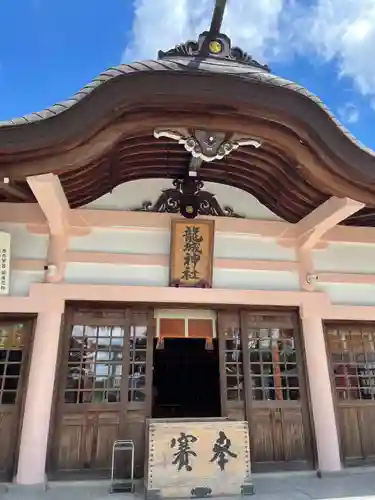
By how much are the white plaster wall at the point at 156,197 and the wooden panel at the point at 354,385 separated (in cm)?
194

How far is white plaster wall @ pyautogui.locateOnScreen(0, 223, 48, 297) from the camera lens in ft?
16.2

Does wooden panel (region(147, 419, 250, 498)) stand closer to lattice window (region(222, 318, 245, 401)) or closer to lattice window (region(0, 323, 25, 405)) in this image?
lattice window (region(222, 318, 245, 401))

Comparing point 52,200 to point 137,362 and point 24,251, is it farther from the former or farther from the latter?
point 137,362

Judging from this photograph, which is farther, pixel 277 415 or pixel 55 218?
pixel 277 415

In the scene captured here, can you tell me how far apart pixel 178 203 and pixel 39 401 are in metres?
2.98

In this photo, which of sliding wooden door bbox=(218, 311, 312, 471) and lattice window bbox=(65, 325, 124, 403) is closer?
lattice window bbox=(65, 325, 124, 403)

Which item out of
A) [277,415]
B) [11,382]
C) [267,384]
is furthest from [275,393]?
[11,382]

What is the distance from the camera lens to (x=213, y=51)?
417cm

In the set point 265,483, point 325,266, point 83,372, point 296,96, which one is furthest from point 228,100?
point 265,483

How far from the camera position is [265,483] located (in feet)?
14.7

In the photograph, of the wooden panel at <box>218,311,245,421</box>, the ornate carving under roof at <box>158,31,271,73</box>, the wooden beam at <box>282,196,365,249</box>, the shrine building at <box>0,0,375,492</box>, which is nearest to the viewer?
the shrine building at <box>0,0,375,492</box>

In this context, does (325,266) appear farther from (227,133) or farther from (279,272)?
(227,133)

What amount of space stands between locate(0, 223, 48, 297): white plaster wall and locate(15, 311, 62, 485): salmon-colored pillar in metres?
0.48

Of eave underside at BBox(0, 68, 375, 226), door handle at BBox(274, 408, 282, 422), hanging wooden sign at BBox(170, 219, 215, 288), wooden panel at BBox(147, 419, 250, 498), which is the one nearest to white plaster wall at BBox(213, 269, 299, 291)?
hanging wooden sign at BBox(170, 219, 215, 288)
